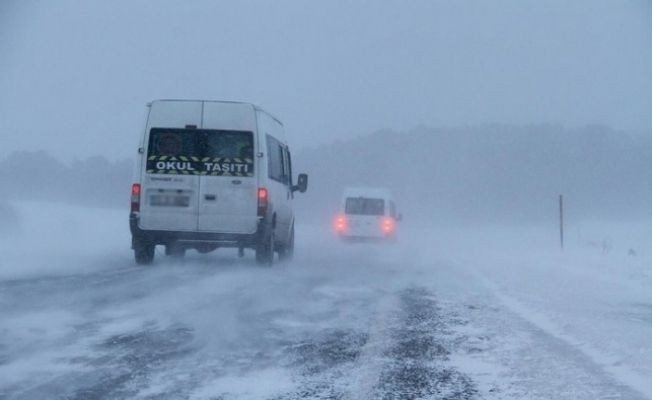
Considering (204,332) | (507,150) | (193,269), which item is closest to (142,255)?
(193,269)

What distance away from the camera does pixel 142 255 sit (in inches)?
630

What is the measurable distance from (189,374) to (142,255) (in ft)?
32.0

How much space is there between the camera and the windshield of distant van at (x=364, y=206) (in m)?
29.3

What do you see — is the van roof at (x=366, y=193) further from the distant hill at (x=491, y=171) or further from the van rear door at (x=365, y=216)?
the distant hill at (x=491, y=171)

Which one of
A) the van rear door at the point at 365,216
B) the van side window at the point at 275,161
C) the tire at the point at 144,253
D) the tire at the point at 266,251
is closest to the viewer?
the tire at the point at 144,253

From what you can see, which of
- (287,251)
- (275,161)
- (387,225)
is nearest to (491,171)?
(387,225)

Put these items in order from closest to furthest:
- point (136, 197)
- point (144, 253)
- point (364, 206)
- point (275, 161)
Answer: point (136, 197) < point (144, 253) < point (275, 161) < point (364, 206)

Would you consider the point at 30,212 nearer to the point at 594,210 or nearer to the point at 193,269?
the point at 193,269

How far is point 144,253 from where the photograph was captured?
16.0 meters

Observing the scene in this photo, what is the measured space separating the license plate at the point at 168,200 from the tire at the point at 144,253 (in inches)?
37.7

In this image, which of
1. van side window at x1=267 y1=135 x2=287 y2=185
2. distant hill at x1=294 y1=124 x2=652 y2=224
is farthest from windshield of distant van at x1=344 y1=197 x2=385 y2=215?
distant hill at x1=294 y1=124 x2=652 y2=224

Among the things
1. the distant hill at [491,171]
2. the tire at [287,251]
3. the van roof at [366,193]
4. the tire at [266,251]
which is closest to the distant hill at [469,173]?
the distant hill at [491,171]

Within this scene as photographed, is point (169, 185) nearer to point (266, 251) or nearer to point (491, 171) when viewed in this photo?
point (266, 251)

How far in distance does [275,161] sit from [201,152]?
209 cm
